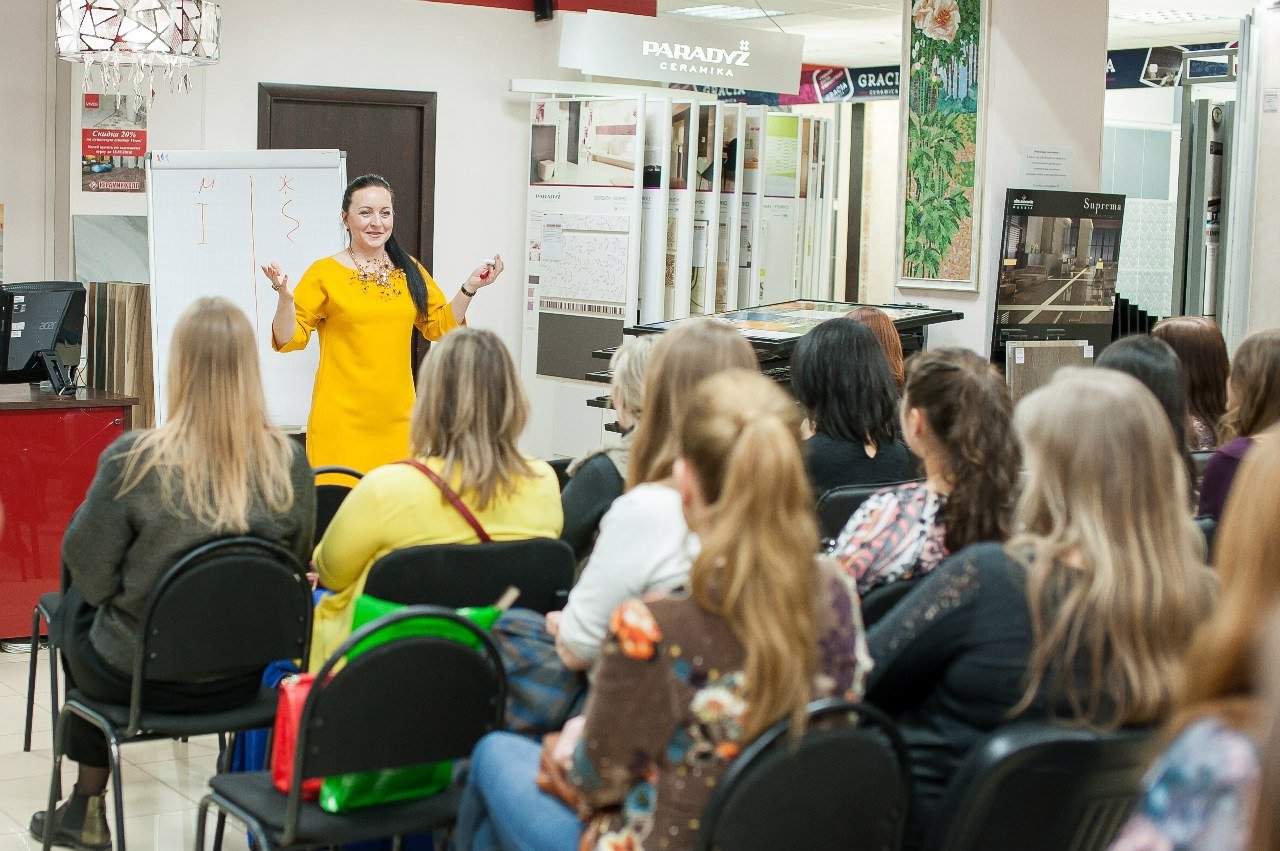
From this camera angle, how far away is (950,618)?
77.9 inches

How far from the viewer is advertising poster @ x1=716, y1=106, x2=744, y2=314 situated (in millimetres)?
7797

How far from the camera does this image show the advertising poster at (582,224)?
24.5ft

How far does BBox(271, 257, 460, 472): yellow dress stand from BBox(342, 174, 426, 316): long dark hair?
0.04 metres

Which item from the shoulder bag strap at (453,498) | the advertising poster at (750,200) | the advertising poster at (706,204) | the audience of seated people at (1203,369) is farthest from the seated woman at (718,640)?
the advertising poster at (750,200)

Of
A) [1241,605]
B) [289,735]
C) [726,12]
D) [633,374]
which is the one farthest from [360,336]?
[726,12]

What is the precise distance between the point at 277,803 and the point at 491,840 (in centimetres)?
41

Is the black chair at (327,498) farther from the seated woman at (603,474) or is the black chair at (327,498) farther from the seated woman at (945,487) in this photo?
the seated woman at (945,487)

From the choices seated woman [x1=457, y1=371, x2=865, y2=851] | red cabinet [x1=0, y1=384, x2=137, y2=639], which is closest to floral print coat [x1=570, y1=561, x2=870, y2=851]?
seated woman [x1=457, y1=371, x2=865, y2=851]

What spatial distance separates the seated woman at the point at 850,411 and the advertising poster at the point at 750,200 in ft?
14.3

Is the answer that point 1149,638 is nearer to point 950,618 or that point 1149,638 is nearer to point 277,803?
point 950,618

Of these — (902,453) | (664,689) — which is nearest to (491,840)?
(664,689)

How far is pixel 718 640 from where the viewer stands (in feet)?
5.85

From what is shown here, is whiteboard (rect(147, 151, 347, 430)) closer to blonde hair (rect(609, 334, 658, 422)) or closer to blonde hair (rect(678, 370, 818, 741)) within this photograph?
blonde hair (rect(609, 334, 658, 422))

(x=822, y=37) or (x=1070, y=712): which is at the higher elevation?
(x=822, y=37)
